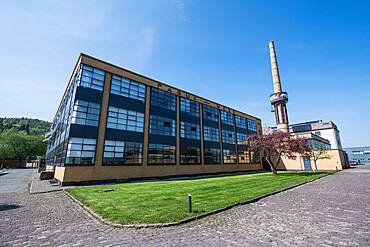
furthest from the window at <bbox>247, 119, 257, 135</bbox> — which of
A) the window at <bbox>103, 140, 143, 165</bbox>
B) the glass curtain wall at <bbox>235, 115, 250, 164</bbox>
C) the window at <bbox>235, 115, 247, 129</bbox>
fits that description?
the window at <bbox>103, 140, 143, 165</bbox>

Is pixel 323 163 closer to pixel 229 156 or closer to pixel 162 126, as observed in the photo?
pixel 229 156

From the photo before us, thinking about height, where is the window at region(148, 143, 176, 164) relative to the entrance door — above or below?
above

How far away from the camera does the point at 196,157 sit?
30.7 meters

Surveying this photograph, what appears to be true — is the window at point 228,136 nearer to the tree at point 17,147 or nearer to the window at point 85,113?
the window at point 85,113

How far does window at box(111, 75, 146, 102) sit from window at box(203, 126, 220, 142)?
14470 millimetres

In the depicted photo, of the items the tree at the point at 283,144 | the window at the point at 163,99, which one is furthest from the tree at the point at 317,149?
the window at the point at 163,99

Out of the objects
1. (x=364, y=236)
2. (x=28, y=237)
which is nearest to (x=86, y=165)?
(x=28, y=237)

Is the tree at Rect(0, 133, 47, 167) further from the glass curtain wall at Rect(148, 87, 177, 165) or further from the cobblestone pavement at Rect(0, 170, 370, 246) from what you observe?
the cobblestone pavement at Rect(0, 170, 370, 246)

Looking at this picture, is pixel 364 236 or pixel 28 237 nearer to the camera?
pixel 364 236

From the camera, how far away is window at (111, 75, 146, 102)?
75.4ft

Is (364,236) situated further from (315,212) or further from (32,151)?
(32,151)

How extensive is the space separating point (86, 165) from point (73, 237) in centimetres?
1531

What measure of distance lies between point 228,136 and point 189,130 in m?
12.3

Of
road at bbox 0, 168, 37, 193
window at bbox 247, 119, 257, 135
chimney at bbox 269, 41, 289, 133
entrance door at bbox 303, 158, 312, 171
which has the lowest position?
road at bbox 0, 168, 37, 193
